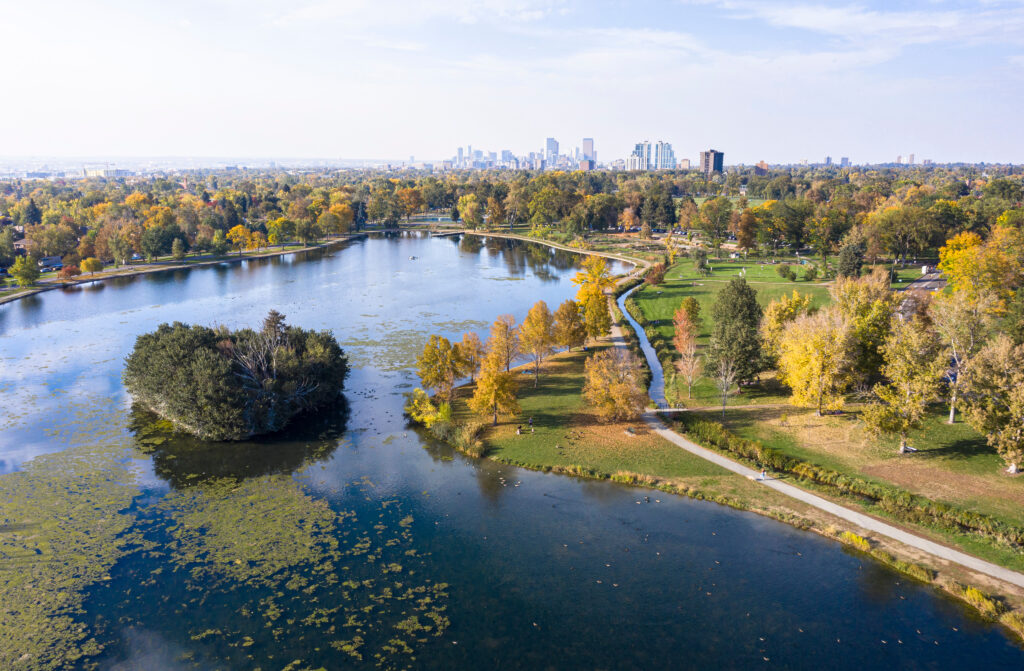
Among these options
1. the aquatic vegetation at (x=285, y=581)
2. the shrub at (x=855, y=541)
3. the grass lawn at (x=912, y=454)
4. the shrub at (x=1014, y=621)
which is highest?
the grass lawn at (x=912, y=454)

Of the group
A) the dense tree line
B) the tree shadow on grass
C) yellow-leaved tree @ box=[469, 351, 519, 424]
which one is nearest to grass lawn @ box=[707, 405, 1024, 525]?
the tree shadow on grass

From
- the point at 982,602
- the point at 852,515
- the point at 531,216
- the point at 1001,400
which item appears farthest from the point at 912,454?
the point at 531,216

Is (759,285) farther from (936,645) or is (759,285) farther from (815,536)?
(936,645)

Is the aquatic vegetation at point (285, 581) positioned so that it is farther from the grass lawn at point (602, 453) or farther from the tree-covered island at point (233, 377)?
the grass lawn at point (602, 453)

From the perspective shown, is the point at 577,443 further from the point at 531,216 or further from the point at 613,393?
the point at 531,216

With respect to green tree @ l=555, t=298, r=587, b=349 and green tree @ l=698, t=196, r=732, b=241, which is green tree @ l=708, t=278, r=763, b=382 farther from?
green tree @ l=698, t=196, r=732, b=241

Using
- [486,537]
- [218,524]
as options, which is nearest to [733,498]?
[486,537]

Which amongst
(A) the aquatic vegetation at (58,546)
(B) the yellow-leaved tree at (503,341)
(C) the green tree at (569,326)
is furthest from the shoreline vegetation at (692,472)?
(A) the aquatic vegetation at (58,546)
